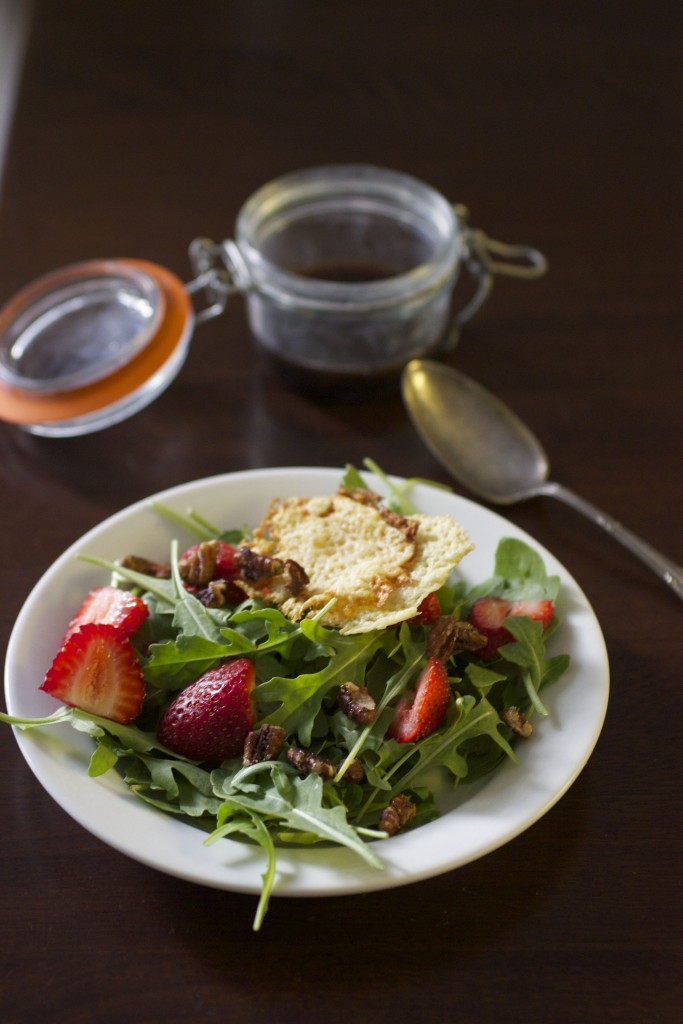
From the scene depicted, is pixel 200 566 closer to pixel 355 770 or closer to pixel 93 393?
pixel 355 770

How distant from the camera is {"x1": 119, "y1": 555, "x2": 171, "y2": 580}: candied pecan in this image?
119 centimetres

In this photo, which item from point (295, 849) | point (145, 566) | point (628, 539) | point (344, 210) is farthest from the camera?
point (344, 210)

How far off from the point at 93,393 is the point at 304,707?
655mm

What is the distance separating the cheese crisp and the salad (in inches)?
0.9

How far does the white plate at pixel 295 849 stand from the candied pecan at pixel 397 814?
2 centimetres

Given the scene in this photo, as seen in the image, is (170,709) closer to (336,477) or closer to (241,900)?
(241,900)

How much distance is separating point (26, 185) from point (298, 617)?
131cm

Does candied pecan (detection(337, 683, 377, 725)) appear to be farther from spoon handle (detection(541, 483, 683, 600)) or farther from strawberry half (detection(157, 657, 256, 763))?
spoon handle (detection(541, 483, 683, 600))

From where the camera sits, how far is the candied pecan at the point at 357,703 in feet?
3.30

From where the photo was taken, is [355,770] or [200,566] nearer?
[355,770]

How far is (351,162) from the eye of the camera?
208 cm

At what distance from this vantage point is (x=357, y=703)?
1014 millimetres

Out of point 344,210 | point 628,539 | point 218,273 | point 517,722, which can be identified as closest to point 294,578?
point 517,722

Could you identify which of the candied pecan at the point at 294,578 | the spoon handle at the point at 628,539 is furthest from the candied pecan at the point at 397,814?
the spoon handle at the point at 628,539
